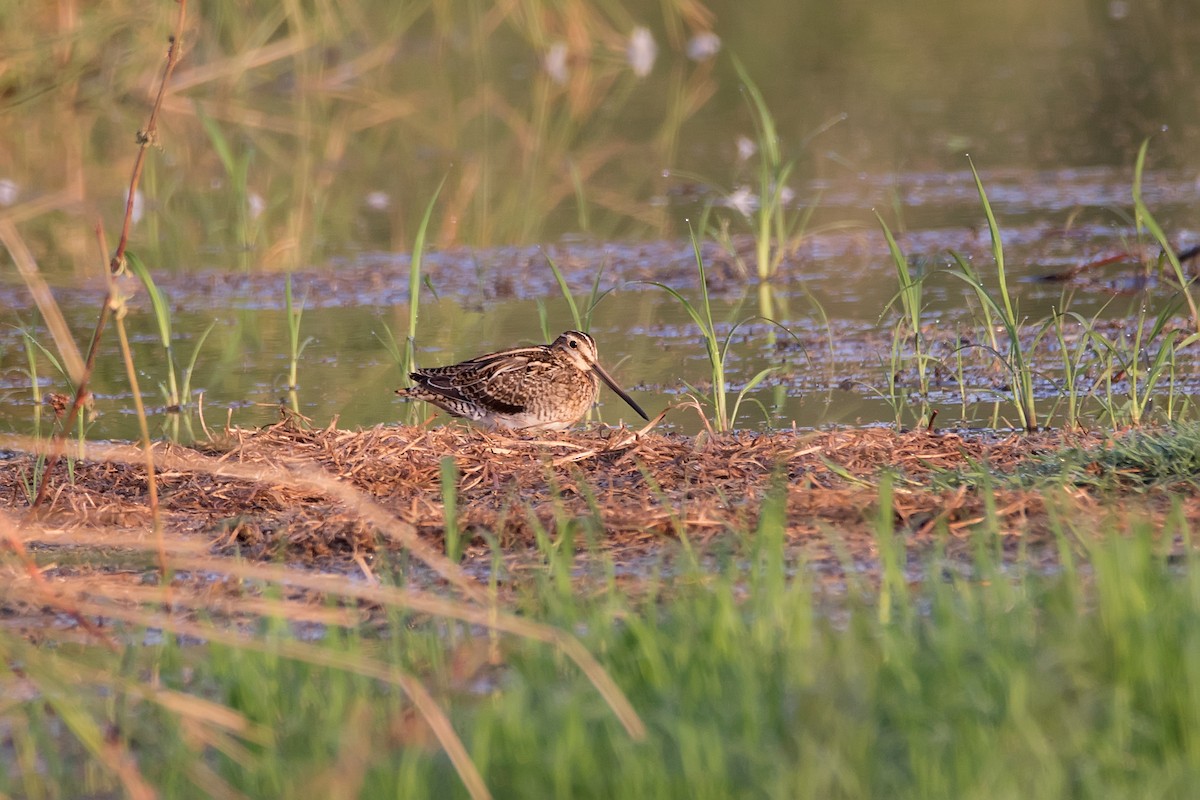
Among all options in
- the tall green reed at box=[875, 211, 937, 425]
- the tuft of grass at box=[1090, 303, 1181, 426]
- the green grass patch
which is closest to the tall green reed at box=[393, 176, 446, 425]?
the tall green reed at box=[875, 211, 937, 425]

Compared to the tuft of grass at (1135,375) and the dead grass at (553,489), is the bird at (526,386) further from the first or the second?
the tuft of grass at (1135,375)

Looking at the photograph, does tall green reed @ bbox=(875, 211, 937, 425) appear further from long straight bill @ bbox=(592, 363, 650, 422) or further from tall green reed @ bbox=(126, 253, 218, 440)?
tall green reed @ bbox=(126, 253, 218, 440)

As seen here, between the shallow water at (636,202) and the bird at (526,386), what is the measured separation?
0.33 m

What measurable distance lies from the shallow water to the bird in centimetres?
33

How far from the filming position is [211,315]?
9.48 meters

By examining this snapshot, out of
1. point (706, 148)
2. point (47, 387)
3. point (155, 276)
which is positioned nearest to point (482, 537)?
point (47, 387)

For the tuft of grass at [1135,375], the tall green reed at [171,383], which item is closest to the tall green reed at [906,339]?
the tuft of grass at [1135,375]

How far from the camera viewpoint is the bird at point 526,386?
684 centimetres

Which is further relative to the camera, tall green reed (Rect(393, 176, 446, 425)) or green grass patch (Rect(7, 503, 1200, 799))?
tall green reed (Rect(393, 176, 446, 425))

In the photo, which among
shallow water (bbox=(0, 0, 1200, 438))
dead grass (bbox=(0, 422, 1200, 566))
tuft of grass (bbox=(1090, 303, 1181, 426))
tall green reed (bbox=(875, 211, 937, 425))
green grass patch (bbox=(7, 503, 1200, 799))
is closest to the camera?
green grass patch (bbox=(7, 503, 1200, 799))

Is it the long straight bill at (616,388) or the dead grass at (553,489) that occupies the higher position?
the long straight bill at (616,388)

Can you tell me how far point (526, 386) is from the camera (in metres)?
6.82

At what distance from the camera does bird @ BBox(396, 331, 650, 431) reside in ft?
22.4

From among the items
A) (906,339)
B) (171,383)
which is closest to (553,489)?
(171,383)
